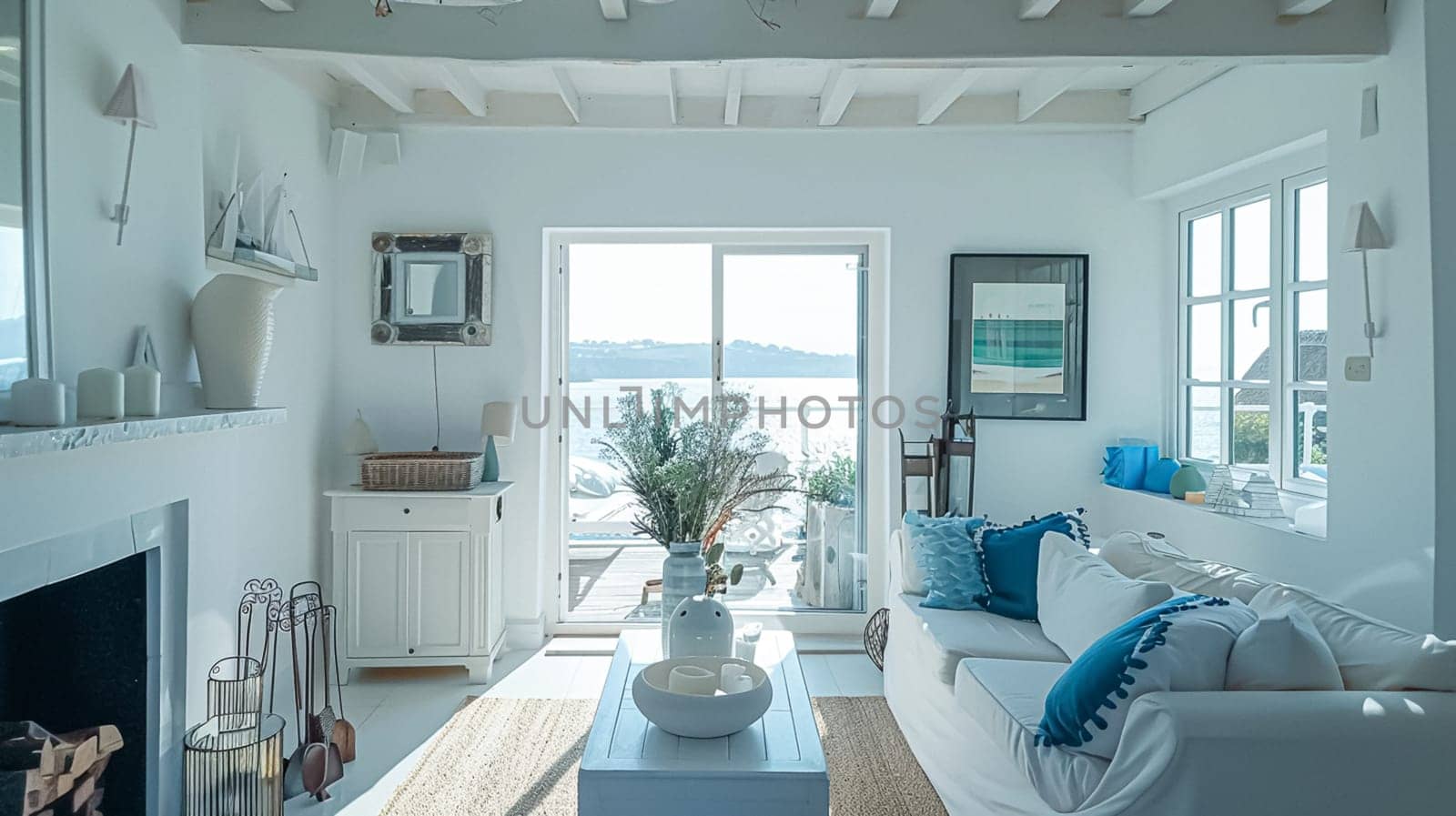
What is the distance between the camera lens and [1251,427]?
3.55 meters

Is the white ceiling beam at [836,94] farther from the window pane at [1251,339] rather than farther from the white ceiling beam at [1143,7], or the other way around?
the window pane at [1251,339]

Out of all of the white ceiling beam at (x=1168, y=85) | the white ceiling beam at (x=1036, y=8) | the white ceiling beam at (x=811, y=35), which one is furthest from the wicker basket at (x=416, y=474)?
the white ceiling beam at (x=1168, y=85)

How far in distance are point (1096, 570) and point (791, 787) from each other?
3.96 feet

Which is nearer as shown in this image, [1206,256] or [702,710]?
[702,710]

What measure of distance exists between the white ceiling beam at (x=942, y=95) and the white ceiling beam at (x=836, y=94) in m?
0.32

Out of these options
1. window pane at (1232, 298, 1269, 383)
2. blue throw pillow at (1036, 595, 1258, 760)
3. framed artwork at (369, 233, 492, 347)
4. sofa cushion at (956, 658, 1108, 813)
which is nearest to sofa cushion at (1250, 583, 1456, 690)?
blue throw pillow at (1036, 595, 1258, 760)

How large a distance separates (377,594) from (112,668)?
4.13 ft

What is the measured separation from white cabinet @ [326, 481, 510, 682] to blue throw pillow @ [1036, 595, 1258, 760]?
2.45m

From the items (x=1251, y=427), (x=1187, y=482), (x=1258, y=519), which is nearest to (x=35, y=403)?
(x=1258, y=519)

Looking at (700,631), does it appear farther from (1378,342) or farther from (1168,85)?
(1168,85)

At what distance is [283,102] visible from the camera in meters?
3.41

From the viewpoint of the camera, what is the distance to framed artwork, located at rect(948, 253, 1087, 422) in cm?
409

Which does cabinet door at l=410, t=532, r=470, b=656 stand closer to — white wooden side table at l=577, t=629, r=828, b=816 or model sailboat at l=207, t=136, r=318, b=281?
model sailboat at l=207, t=136, r=318, b=281

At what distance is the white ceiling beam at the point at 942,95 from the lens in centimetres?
336
